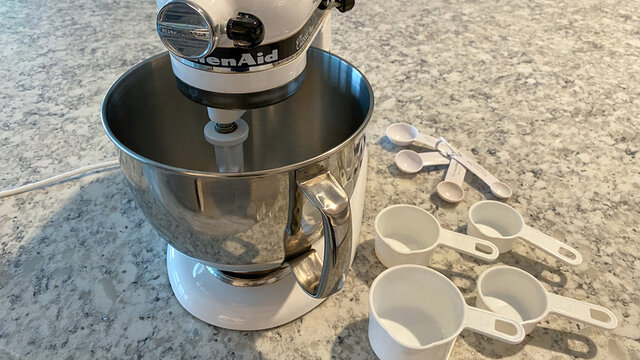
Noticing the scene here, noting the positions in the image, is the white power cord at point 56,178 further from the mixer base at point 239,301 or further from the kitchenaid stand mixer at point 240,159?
the mixer base at point 239,301

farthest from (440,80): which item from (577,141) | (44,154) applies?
(44,154)

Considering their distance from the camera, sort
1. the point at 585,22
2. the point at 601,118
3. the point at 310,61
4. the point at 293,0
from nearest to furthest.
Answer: the point at 293,0 → the point at 310,61 → the point at 601,118 → the point at 585,22

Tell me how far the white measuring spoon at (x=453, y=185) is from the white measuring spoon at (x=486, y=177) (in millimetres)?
12

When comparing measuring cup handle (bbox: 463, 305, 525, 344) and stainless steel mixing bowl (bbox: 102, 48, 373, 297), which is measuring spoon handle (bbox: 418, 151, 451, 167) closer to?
stainless steel mixing bowl (bbox: 102, 48, 373, 297)

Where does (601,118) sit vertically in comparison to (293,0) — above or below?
below

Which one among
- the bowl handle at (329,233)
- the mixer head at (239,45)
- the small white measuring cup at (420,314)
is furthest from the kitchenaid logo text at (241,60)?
the small white measuring cup at (420,314)

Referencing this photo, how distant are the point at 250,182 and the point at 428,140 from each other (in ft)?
1.47

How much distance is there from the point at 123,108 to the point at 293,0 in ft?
0.81

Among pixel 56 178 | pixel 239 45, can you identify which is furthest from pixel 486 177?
pixel 56 178

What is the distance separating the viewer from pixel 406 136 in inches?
→ 31.2

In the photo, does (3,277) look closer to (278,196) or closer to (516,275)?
(278,196)

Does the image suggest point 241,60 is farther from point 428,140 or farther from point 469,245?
point 428,140

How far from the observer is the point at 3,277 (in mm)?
577

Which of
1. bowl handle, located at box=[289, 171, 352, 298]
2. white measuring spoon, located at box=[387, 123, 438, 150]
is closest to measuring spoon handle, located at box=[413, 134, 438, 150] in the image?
white measuring spoon, located at box=[387, 123, 438, 150]
